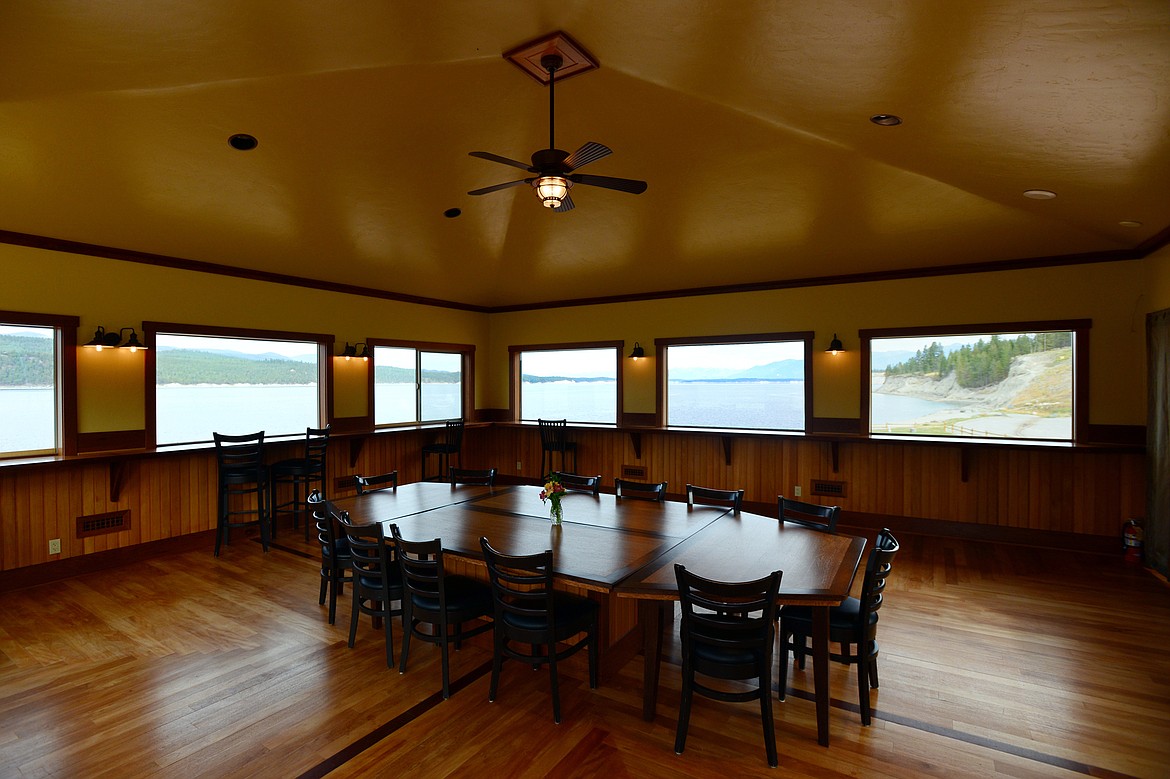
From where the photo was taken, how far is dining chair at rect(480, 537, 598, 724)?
2812 millimetres

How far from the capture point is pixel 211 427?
622 cm

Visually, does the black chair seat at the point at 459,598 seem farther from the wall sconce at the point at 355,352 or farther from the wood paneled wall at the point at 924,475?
the wall sconce at the point at 355,352

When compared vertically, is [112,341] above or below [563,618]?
above

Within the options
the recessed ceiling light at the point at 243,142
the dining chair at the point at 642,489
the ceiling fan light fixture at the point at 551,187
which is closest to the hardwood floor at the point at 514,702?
the dining chair at the point at 642,489

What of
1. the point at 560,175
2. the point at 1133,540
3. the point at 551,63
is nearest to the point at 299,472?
the point at 560,175

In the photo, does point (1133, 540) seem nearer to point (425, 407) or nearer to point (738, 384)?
point (738, 384)

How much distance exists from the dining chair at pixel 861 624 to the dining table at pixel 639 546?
132mm

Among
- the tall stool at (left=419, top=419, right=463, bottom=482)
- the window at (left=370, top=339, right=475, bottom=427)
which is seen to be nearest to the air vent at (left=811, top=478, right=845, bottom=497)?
the tall stool at (left=419, top=419, right=463, bottom=482)

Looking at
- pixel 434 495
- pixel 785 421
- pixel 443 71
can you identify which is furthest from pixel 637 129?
pixel 785 421

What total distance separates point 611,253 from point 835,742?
5.58 metres

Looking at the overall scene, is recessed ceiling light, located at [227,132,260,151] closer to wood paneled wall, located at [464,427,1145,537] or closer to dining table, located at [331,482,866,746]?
dining table, located at [331,482,866,746]

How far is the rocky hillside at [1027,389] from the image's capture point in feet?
19.0

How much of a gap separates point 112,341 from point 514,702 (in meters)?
4.96

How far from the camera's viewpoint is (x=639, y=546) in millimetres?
3277
